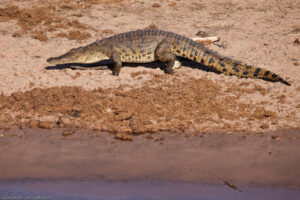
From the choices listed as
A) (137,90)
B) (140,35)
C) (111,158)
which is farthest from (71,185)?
(140,35)

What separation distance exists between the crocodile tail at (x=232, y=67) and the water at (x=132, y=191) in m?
2.76

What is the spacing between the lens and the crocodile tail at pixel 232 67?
6559 mm

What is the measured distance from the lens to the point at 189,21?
31.4 ft

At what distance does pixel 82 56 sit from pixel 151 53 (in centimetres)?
144

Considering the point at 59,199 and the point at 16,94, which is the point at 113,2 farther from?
the point at 59,199

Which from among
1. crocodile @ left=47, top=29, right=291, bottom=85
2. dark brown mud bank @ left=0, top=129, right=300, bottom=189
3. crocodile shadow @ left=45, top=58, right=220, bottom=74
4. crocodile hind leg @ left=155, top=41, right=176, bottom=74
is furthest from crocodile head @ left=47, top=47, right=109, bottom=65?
dark brown mud bank @ left=0, top=129, right=300, bottom=189

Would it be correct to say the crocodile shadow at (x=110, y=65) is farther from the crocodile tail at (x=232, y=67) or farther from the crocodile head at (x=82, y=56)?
the crocodile tail at (x=232, y=67)

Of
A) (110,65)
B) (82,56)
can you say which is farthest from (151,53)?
(82,56)

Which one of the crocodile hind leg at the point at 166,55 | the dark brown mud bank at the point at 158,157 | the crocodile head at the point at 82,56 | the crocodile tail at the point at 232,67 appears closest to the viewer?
the dark brown mud bank at the point at 158,157

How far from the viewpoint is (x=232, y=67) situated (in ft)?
22.3

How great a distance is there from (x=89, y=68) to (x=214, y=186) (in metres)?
4.08

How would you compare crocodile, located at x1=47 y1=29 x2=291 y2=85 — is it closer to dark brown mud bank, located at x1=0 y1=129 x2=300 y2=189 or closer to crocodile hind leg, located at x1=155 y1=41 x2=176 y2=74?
crocodile hind leg, located at x1=155 y1=41 x2=176 y2=74

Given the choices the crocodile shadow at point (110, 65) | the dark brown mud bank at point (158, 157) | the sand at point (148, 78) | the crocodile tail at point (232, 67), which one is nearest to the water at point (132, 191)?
the dark brown mud bank at point (158, 157)

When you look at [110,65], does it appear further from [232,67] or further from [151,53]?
[232,67]
